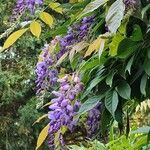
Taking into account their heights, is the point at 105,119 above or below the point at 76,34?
below

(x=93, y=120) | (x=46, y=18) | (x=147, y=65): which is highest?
(x=46, y=18)

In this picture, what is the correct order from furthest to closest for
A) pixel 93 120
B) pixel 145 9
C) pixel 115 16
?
1. pixel 93 120
2. pixel 145 9
3. pixel 115 16

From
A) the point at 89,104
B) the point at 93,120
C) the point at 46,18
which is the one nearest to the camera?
the point at 89,104

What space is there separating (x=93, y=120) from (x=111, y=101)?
6.4 inches

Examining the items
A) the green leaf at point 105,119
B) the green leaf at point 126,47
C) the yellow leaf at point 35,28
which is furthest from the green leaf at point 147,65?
the yellow leaf at point 35,28

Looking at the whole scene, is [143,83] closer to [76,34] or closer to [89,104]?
[89,104]

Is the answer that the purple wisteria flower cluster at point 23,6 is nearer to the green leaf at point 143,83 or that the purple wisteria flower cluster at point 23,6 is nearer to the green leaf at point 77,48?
the green leaf at point 77,48

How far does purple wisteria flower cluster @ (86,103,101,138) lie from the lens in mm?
1113

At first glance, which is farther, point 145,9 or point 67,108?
point 67,108

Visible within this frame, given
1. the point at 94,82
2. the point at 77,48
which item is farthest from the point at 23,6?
the point at 94,82

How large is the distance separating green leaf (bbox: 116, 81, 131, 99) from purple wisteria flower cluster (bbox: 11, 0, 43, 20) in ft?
1.06

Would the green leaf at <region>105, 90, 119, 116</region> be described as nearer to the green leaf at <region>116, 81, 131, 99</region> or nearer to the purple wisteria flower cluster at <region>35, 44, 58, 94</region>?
the green leaf at <region>116, 81, 131, 99</region>

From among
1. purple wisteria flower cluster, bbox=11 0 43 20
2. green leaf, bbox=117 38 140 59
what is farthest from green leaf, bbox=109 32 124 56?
purple wisteria flower cluster, bbox=11 0 43 20

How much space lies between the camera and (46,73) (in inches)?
52.8
